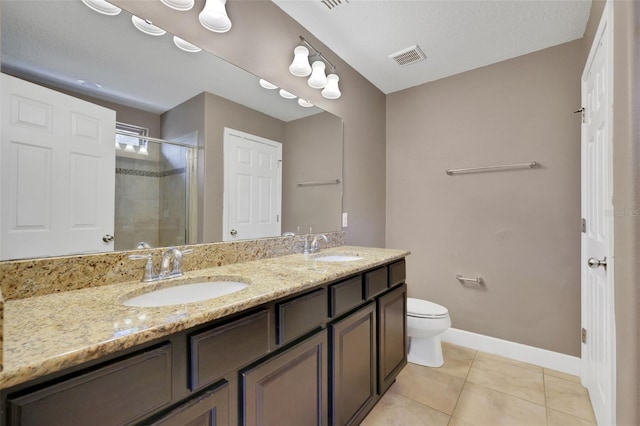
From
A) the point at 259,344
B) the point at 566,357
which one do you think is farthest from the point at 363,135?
the point at 566,357

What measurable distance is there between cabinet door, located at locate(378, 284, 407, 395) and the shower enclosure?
3.70 feet

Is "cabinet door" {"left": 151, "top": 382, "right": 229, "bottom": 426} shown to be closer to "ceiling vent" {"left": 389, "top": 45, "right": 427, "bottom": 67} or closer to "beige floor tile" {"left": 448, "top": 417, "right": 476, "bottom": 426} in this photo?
Answer: "beige floor tile" {"left": 448, "top": 417, "right": 476, "bottom": 426}

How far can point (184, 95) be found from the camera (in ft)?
4.26

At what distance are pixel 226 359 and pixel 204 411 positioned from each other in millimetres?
128

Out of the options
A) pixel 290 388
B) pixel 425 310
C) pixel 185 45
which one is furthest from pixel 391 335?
pixel 185 45

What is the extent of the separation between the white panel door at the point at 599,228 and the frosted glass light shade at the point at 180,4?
6.06 ft

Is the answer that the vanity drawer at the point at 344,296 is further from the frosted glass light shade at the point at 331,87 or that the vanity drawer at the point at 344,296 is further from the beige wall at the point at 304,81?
the frosted glass light shade at the point at 331,87

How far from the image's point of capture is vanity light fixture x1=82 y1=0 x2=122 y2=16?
102 cm

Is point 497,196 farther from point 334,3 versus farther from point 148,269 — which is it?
point 148,269

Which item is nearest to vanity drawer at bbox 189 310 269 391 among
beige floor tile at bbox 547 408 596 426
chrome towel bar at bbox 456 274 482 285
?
→ beige floor tile at bbox 547 408 596 426

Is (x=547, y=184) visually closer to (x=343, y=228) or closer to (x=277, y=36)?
(x=343, y=228)

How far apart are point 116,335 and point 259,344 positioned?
0.41m

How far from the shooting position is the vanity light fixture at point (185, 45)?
49.4 inches

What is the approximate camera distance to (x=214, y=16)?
1283mm
